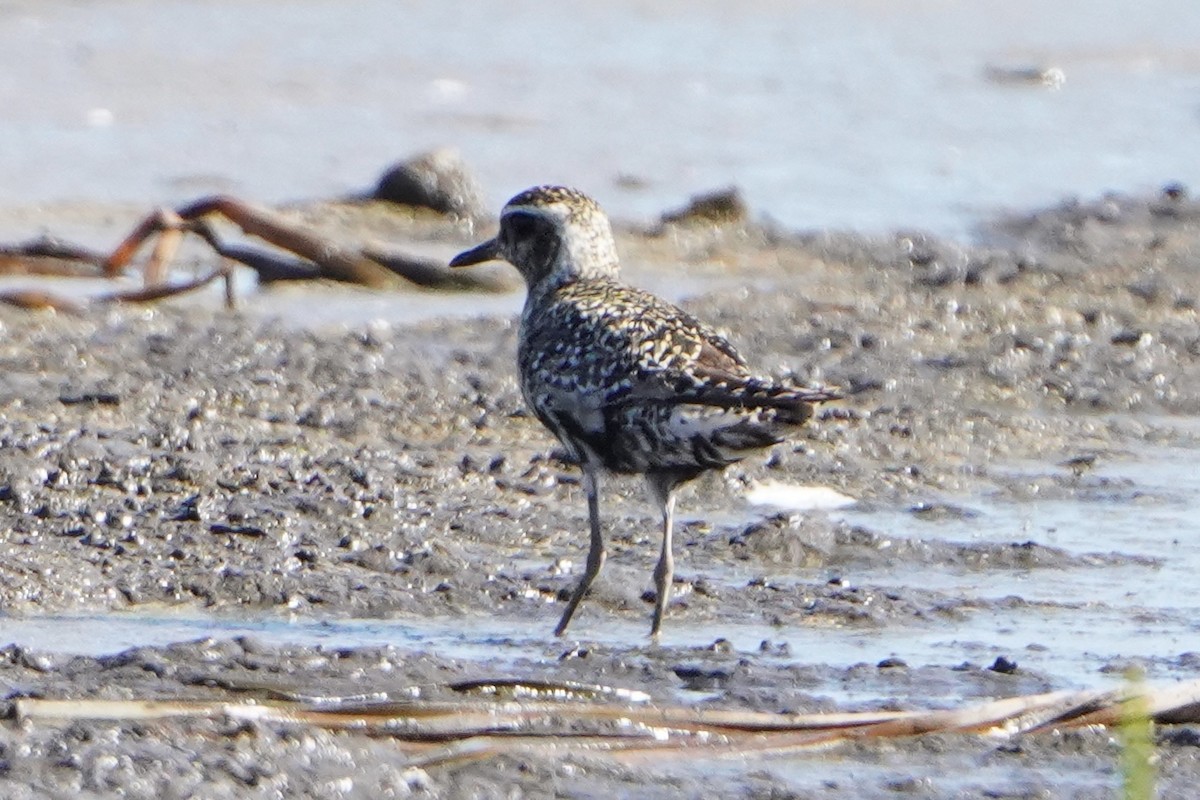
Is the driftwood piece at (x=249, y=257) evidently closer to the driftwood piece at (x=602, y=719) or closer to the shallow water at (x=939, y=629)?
the shallow water at (x=939, y=629)

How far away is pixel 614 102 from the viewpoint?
57.2 feet

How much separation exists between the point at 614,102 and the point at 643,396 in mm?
11650

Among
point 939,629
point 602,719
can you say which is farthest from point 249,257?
point 602,719

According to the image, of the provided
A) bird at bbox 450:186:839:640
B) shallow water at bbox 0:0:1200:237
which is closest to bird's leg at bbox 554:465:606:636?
bird at bbox 450:186:839:640

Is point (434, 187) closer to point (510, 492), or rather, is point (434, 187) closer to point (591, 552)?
point (510, 492)

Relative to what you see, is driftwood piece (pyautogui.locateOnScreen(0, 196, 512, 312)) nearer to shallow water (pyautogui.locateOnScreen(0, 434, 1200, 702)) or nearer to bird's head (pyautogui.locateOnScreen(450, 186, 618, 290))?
bird's head (pyautogui.locateOnScreen(450, 186, 618, 290))

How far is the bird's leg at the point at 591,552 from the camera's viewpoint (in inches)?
239

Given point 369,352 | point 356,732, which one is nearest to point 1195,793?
point 356,732

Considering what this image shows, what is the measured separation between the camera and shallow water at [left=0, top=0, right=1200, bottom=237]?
14.1 metres

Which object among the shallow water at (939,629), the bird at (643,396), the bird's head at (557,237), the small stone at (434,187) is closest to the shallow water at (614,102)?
the small stone at (434,187)

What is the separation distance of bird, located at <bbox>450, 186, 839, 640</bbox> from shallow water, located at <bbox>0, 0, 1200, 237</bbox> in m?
6.42

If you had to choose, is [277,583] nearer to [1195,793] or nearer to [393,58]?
[1195,793]

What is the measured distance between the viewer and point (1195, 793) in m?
4.47

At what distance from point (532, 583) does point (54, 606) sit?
1.26 metres
